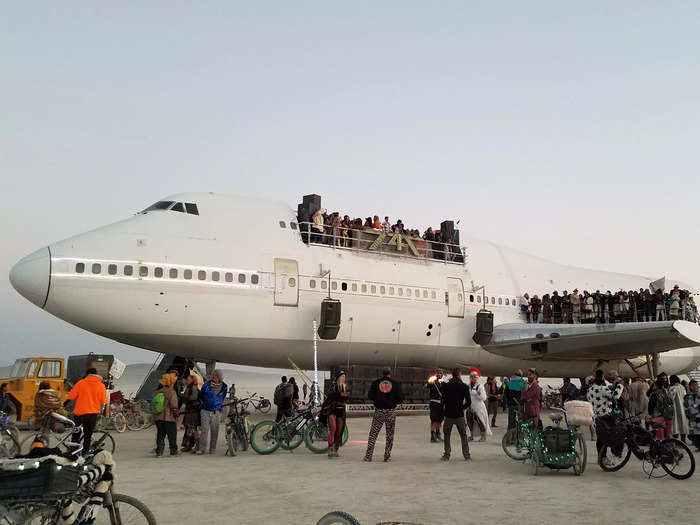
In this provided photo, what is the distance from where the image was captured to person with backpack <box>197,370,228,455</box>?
13.8 metres

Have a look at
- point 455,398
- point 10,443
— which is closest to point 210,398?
point 10,443

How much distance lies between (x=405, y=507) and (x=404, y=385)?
16.7 metres

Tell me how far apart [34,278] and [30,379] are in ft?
14.9

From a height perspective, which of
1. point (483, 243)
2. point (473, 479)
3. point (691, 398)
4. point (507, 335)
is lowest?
point (473, 479)

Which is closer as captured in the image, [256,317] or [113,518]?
[113,518]

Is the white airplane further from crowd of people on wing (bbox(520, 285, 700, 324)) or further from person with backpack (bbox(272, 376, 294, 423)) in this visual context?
person with backpack (bbox(272, 376, 294, 423))

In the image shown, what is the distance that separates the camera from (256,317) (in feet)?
66.1

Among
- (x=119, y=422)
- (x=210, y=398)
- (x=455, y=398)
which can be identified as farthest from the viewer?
(x=119, y=422)

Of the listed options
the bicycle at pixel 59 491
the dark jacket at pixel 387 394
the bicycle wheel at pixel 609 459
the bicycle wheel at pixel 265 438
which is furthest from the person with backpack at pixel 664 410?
the bicycle at pixel 59 491

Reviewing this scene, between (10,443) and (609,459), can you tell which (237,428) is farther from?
(609,459)

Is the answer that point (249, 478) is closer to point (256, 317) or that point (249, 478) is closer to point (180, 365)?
point (256, 317)

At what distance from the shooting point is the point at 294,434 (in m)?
14.0

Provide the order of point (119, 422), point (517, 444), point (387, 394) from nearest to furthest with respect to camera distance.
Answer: point (517, 444) → point (387, 394) → point (119, 422)

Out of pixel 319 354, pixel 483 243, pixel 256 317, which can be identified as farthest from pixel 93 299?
pixel 483 243
